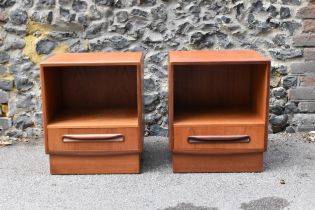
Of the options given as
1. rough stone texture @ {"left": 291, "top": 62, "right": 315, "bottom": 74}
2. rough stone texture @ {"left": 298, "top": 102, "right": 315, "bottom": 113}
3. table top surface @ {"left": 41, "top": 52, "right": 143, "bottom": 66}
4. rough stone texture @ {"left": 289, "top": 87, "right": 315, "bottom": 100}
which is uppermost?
table top surface @ {"left": 41, "top": 52, "right": 143, "bottom": 66}

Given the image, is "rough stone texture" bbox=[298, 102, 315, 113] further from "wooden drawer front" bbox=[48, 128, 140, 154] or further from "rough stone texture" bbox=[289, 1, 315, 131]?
"wooden drawer front" bbox=[48, 128, 140, 154]

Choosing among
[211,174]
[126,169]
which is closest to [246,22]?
[211,174]

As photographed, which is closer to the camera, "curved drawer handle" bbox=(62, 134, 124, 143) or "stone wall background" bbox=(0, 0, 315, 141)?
"curved drawer handle" bbox=(62, 134, 124, 143)

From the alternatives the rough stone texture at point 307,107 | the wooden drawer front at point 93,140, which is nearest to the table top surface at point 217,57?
the wooden drawer front at point 93,140

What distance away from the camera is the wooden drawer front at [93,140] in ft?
8.38

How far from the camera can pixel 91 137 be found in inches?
100

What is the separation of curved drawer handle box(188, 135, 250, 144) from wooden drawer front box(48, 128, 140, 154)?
13.3 inches

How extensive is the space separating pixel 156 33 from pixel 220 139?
1.07 metres

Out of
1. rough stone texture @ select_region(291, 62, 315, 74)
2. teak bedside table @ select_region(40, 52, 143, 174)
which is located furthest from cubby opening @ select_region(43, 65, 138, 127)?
rough stone texture @ select_region(291, 62, 315, 74)

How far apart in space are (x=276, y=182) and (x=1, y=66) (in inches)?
85.6

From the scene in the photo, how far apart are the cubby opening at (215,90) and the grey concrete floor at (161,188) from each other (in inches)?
15.1

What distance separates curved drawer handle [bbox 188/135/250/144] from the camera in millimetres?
2551

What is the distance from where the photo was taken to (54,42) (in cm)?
323

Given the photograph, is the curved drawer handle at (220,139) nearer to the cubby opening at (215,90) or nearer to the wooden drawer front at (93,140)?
the cubby opening at (215,90)
